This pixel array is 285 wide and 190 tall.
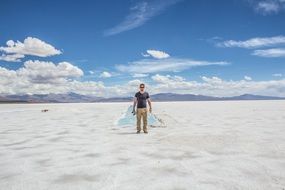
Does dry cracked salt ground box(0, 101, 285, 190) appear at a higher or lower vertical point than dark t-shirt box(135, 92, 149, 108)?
lower

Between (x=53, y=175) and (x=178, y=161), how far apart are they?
2.82 meters

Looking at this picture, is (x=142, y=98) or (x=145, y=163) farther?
(x=142, y=98)

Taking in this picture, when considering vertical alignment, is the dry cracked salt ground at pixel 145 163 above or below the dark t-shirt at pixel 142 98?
below

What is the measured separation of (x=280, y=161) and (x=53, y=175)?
4.96 m

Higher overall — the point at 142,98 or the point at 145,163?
the point at 142,98

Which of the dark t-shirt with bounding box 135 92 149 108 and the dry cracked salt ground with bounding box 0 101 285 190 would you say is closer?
the dry cracked salt ground with bounding box 0 101 285 190

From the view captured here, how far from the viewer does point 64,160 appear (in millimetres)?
7918

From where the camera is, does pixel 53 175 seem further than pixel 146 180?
Yes

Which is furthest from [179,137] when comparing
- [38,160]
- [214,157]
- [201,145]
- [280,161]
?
[38,160]

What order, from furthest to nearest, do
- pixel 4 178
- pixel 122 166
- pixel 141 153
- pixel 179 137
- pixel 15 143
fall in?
pixel 179 137 → pixel 15 143 → pixel 141 153 → pixel 122 166 → pixel 4 178

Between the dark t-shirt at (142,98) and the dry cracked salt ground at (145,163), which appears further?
the dark t-shirt at (142,98)

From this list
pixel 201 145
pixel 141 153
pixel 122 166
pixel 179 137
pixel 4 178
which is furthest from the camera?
pixel 179 137

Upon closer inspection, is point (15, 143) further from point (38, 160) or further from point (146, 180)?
point (146, 180)

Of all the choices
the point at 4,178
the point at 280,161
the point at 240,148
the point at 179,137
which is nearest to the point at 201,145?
the point at 240,148
